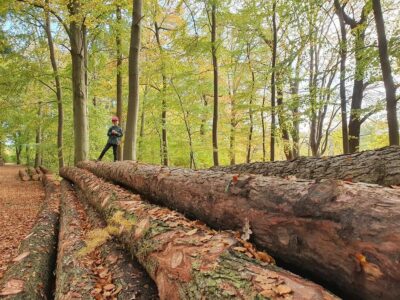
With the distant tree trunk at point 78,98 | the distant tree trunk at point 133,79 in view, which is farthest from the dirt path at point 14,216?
the distant tree trunk at point 133,79

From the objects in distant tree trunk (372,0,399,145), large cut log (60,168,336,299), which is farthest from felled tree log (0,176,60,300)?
distant tree trunk (372,0,399,145)

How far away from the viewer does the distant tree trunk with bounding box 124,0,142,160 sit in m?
9.80

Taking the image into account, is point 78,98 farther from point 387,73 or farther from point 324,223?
point 324,223

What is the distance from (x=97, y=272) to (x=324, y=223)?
2122mm

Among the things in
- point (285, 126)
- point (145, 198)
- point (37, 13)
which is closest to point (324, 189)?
point (145, 198)

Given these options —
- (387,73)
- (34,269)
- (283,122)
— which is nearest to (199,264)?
(34,269)

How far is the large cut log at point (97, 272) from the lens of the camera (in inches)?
96.4

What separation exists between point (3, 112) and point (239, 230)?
18460 mm

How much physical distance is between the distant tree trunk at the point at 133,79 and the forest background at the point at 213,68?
4.46ft

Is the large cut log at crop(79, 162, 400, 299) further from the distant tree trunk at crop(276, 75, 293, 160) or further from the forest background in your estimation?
the distant tree trunk at crop(276, 75, 293, 160)

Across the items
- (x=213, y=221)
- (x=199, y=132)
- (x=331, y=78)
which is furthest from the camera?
(x=199, y=132)

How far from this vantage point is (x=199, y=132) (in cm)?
1991

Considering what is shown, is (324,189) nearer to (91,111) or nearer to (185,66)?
(185,66)

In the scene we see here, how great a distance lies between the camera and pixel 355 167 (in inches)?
121
